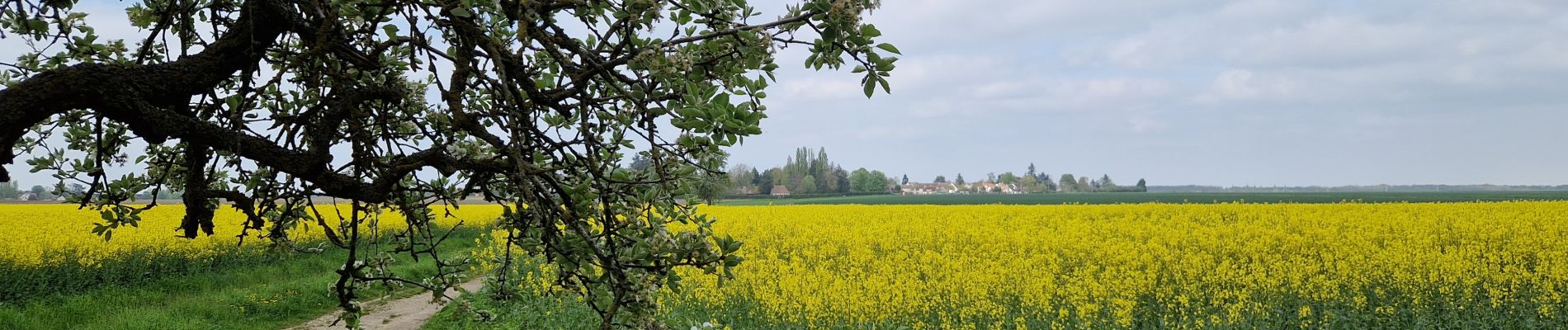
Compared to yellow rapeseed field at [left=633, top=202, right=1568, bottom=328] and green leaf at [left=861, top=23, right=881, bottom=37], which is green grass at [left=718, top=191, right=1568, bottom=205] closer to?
yellow rapeseed field at [left=633, top=202, right=1568, bottom=328]

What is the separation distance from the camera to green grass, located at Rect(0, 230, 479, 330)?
37.4 ft

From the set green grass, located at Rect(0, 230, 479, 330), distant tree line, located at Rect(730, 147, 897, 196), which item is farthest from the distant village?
green grass, located at Rect(0, 230, 479, 330)

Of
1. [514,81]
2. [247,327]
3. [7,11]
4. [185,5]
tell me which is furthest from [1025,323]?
[247,327]

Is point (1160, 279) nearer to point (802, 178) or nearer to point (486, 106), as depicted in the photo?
point (486, 106)

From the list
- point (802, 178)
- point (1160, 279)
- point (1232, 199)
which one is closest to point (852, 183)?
point (802, 178)

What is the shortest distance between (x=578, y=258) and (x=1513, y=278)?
12.0m

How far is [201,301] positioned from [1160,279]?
1354 centimetres

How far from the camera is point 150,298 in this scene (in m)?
13.8

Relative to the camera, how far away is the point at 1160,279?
37.5 ft

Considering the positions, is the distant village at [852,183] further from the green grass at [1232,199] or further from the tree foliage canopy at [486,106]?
the tree foliage canopy at [486,106]

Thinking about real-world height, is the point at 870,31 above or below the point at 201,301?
above

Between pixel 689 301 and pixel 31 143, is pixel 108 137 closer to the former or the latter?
pixel 31 143

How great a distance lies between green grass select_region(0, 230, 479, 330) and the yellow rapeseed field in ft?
15.8

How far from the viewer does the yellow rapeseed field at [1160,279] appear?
29.4ft
